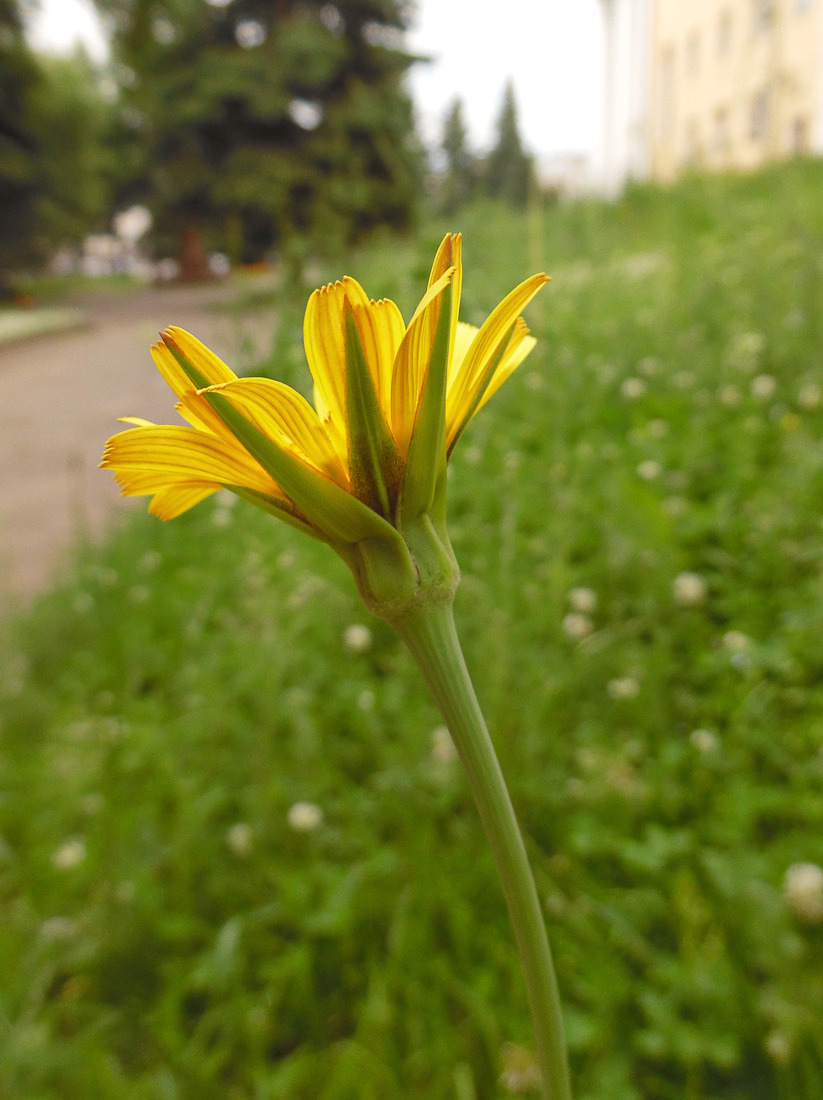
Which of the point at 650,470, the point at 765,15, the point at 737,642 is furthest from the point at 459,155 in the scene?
the point at 737,642

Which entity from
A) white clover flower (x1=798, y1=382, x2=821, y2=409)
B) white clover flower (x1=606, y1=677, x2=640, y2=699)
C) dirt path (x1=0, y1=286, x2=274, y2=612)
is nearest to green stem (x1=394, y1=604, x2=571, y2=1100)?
dirt path (x1=0, y1=286, x2=274, y2=612)

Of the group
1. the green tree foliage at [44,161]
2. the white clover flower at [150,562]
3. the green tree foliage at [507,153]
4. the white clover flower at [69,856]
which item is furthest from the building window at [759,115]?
the green tree foliage at [507,153]

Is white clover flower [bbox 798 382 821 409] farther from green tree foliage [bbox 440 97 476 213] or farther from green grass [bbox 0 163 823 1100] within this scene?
green tree foliage [bbox 440 97 476 213]

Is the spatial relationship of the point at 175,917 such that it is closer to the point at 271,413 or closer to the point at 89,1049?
the point at 89,1049

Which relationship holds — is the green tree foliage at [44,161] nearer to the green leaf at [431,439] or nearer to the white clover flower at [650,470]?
the white clover flower at [650,470]

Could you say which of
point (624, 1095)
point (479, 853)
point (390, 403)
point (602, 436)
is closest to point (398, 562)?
point (390, 403)

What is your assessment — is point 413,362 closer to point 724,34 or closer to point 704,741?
point 704,741
